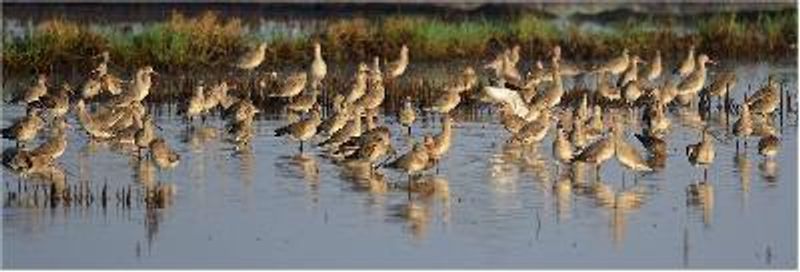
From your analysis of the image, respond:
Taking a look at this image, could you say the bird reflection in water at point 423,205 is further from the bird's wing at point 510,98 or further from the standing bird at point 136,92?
the standing bird at point 136,92

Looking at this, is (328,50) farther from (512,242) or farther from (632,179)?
(512,242)

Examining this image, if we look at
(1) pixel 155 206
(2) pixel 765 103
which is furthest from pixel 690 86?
(1) pixel 155 206

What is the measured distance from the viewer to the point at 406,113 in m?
21.5

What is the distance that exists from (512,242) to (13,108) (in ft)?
36.4

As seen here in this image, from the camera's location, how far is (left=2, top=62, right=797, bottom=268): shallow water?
14289 millimetres

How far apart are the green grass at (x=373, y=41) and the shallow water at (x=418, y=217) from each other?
944 centimetres

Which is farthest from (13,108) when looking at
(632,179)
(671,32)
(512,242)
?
(671,32)

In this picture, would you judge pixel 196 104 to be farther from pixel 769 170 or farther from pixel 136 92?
pixel 769 170

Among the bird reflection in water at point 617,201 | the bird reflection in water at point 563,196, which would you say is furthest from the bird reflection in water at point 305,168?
the bird reflection in water at point 617,201

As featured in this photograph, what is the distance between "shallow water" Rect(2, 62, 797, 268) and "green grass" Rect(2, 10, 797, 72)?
31.0ft

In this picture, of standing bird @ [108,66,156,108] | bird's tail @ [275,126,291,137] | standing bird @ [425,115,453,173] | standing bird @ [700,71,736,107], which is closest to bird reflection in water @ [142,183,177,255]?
standing bird @ [425,115,453,173]

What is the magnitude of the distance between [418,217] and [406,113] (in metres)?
5.64

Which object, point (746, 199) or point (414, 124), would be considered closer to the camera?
point (746, 199)

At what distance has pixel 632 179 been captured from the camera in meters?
18.0
